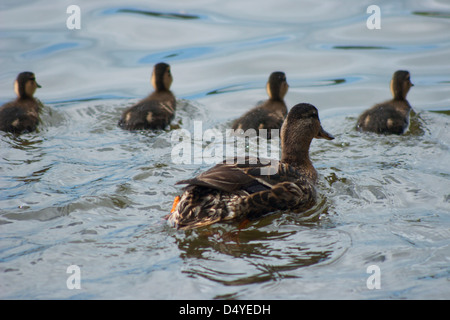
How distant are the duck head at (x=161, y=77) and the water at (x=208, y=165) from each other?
1.29 feet

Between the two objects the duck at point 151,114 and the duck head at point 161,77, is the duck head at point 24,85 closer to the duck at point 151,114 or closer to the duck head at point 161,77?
the duck at point 151,114

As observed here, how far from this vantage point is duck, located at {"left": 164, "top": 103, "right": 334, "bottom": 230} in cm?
432

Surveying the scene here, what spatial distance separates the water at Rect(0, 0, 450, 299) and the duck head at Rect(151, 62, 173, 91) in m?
0.39

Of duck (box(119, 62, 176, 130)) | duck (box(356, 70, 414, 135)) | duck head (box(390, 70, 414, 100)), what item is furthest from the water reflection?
duck (box(356, 70, 414, 135))

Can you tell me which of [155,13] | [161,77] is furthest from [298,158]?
[155,13]

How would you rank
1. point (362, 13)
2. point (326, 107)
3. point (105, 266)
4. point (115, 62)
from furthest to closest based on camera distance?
1. point (362, 13)
2. point (115, 62)
3. point (326, 107)
4. point (105, 266)

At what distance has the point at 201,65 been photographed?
8.84 metres

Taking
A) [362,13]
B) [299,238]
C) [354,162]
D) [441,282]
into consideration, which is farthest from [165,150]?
[362,13]

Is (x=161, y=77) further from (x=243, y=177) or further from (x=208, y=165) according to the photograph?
(x=243, y=177)

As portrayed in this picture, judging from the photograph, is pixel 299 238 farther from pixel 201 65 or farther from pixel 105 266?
pixel 201 65

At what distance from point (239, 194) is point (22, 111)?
325cm

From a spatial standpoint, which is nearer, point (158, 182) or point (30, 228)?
point (30, 228)

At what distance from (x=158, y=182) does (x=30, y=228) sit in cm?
124
